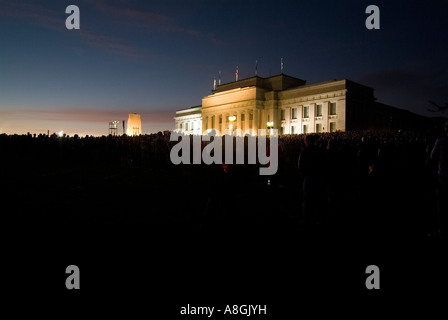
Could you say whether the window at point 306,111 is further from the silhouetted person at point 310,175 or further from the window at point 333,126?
the silhouetted person at point 310,175

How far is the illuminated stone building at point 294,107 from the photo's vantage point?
52.2 meters

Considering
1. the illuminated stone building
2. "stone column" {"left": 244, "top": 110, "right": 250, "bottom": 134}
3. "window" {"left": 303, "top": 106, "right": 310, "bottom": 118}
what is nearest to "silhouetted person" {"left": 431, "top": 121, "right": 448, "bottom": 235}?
the illuminated stone building

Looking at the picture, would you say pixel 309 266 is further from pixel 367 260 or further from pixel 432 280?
pixel 432 280

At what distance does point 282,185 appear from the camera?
12.6 metres

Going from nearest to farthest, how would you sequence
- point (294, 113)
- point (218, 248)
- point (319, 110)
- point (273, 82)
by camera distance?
point (218, 248) → point (319, 110) → point (294, 113) → point (273, 82)

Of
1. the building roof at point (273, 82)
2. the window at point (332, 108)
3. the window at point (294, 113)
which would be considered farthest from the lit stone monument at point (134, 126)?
the building roof at point (273, 82)

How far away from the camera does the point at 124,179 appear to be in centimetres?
1363

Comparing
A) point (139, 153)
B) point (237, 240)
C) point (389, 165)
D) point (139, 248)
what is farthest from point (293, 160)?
point (139, 248)

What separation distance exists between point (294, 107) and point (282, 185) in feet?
161

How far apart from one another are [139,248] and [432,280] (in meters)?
4.49

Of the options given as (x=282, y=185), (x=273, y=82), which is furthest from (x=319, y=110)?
(x=282, y=185)

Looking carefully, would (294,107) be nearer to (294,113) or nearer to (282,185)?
(294,113)

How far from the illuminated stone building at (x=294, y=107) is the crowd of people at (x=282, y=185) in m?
36.0

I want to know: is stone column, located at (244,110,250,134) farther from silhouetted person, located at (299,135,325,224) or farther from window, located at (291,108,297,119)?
silhouetted person, located at (299,135,325,224)
